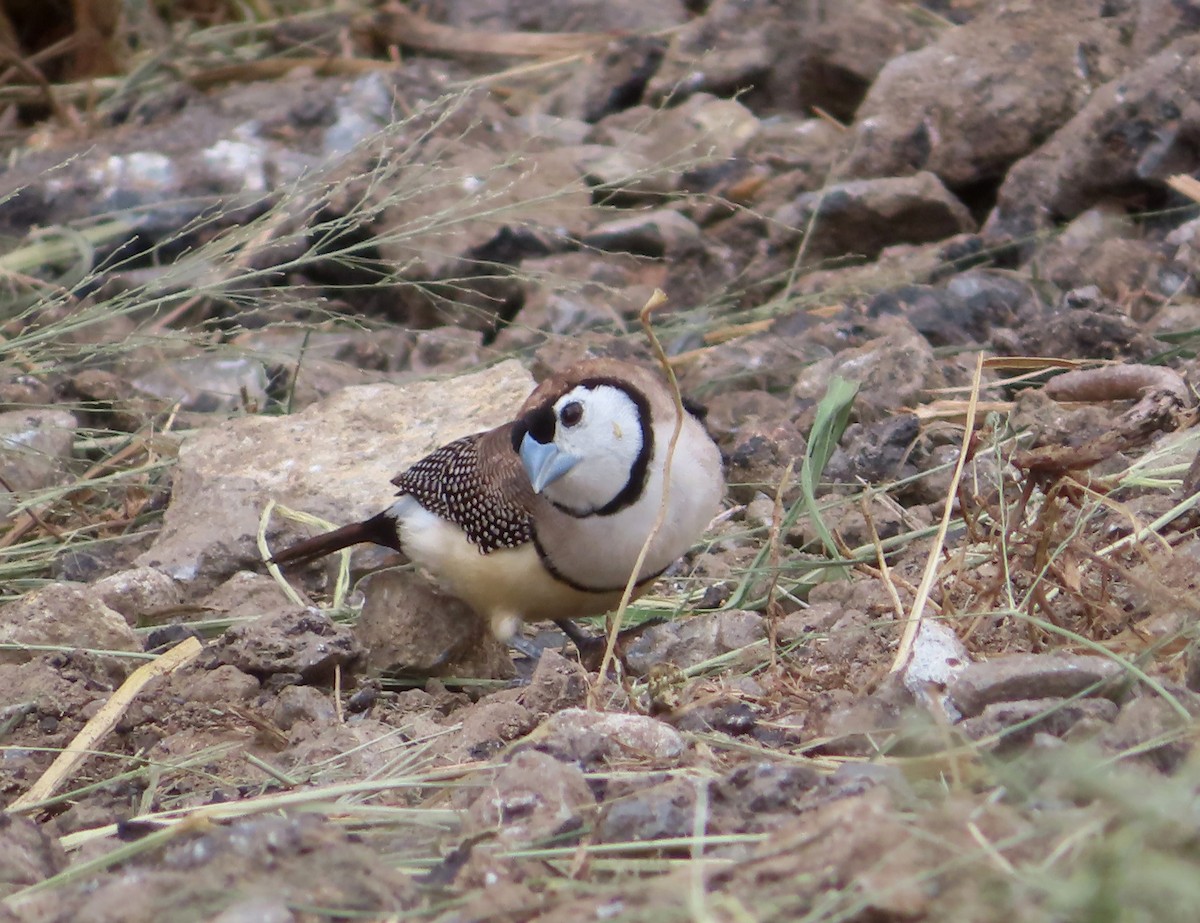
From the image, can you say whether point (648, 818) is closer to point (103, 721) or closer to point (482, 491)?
point (103, 721)

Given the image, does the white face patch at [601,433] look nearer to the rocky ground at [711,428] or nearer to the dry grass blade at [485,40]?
the rocky ground at [711,428]

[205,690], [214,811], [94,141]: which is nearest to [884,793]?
[214,811]

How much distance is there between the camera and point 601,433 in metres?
3.76

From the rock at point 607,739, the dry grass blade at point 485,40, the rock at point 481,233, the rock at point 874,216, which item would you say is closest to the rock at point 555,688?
the rock at point 607,739

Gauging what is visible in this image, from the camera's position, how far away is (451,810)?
8.42ft

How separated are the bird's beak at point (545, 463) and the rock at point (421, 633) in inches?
18.9

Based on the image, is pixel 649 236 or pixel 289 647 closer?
pixel 289 647

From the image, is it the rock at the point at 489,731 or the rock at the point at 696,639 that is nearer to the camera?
the rock at the point at 489,731

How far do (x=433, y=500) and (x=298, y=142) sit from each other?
338cm

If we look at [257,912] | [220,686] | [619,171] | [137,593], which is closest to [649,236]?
[619,171]

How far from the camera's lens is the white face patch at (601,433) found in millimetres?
3756

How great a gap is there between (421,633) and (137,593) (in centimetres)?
74

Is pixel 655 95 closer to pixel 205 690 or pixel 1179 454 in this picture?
pixel 1179 454

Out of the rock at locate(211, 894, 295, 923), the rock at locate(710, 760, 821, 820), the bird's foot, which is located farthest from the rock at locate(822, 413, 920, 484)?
the rock at locate(211, 894, 295, 923)
